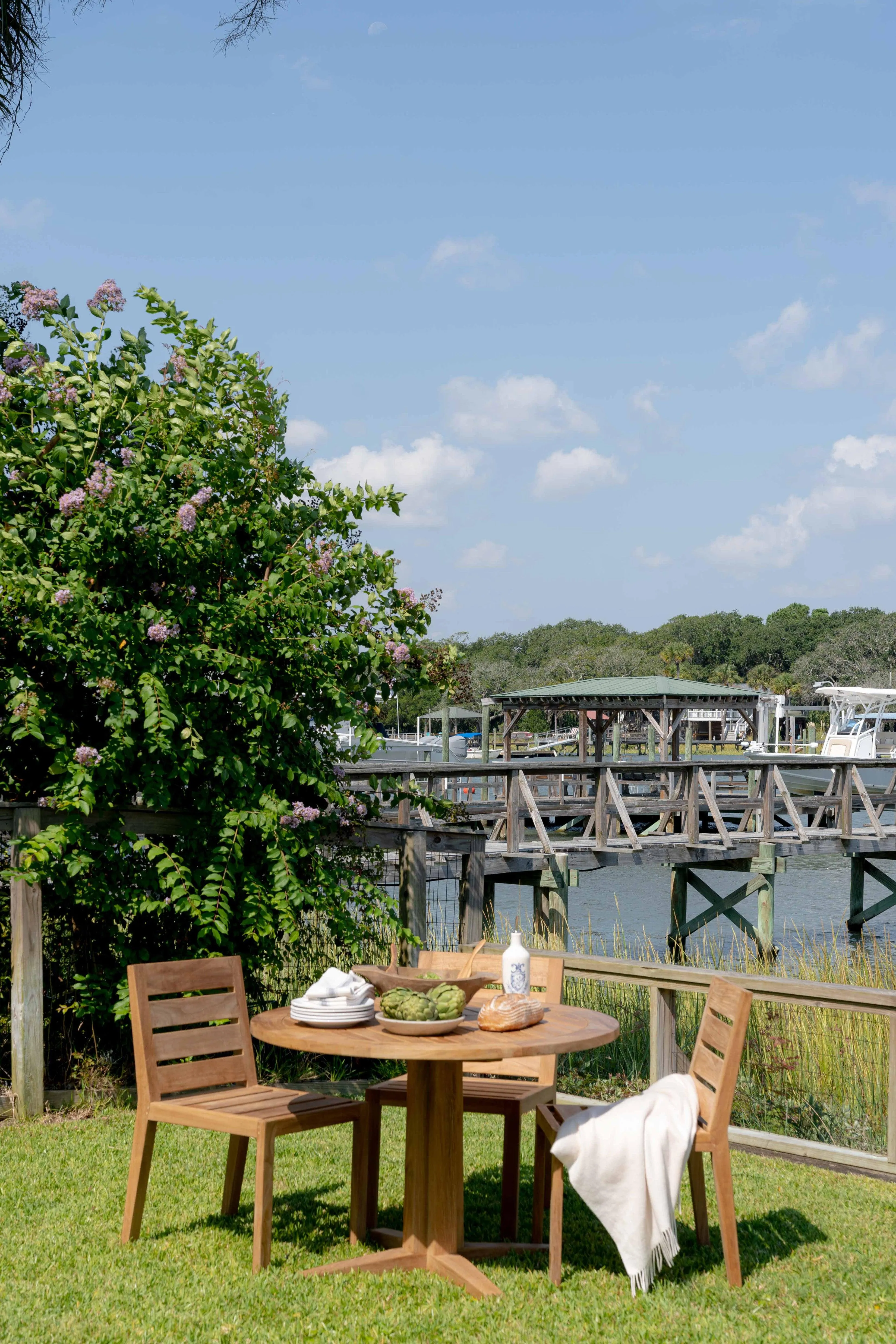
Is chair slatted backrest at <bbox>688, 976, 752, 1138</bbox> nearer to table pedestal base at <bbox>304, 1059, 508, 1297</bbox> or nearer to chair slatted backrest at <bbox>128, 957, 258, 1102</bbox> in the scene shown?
table pedestal base at <bbox>304, 1059, 508, 1297</bbox>

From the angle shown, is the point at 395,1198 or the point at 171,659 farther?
the point at 171,659

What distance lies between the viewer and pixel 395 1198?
470 centimetres

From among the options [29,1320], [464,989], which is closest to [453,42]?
[464,989]

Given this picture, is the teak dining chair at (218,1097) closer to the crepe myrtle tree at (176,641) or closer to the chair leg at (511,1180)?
the chair leg at (511,1180)

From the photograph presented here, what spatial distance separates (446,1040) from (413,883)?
333cm

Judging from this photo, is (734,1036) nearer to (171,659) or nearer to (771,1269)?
(771,1269)

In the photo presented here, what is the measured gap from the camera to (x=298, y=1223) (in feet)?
14.4

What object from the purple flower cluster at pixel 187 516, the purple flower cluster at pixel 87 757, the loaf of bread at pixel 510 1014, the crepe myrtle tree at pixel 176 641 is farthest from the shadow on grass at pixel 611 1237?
the purple flower cluster at pixel 187 516

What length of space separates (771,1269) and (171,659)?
3.64m

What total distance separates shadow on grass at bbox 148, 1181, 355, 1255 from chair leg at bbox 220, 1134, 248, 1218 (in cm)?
2

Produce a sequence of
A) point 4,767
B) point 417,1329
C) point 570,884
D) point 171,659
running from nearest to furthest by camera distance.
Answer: point 417,1329 → point 171,659 → point 4,767 → point 570,884

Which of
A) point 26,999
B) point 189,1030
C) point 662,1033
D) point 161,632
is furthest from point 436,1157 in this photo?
point 161,632

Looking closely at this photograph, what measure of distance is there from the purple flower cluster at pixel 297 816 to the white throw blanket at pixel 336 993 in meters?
2.24

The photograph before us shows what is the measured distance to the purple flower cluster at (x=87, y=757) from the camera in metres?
5.74
